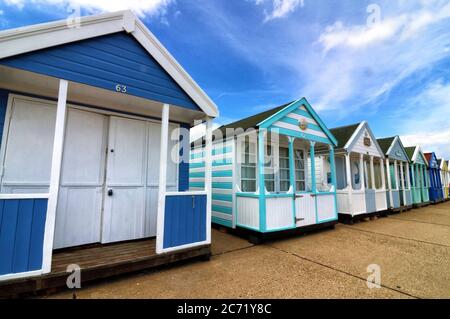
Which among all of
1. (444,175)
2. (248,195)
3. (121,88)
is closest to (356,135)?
(248,195)

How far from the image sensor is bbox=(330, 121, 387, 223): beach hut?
689cm

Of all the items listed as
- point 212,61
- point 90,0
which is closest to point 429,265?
point 90,0

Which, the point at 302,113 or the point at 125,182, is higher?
the point at 302,113

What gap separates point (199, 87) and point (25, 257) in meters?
3.23

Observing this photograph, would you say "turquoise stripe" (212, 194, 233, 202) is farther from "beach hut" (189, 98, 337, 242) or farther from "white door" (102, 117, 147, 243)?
"white door" (102, 117, 147, 243)

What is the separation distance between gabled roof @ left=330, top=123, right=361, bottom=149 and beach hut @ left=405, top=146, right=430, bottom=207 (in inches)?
246

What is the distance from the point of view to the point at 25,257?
204 centimetres

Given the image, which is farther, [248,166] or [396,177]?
[396,177]

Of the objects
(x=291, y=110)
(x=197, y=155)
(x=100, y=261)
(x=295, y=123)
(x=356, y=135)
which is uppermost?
(x=291, y=110)

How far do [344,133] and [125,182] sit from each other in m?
8.05

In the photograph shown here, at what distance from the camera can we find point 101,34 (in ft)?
8.61

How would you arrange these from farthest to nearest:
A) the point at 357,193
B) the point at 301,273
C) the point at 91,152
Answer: the point at 357,193, the point at 91,152, the point at 301,273

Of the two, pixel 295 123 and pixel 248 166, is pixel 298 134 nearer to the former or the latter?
pixel 295 123
